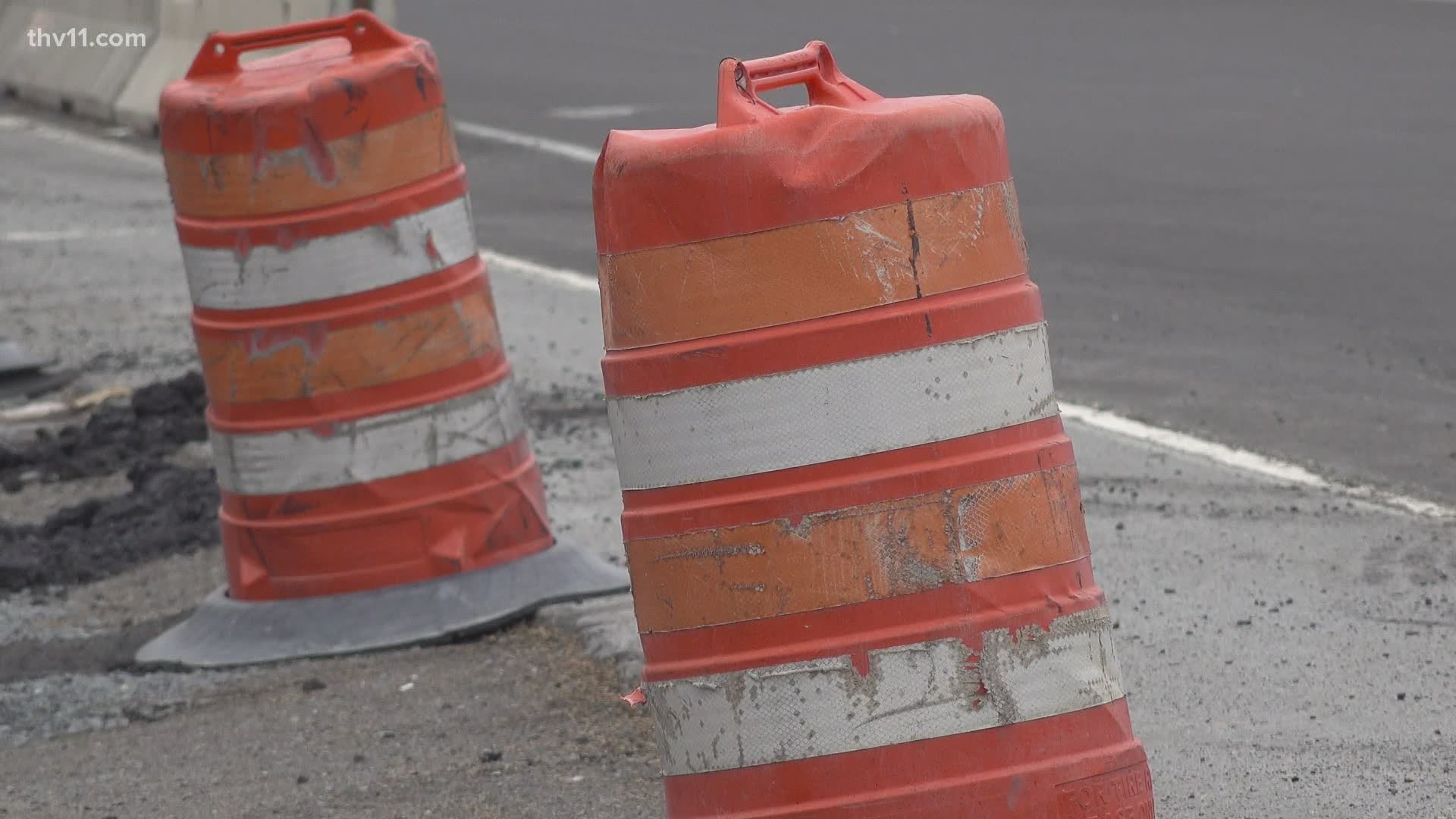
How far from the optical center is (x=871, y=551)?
136 inches

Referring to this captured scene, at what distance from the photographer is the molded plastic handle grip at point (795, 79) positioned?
356 centimetres

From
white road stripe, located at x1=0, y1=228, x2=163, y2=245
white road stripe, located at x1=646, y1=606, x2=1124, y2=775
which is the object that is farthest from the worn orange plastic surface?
white road stripe, located at x1=0, y1=228, x2=163, y2=245

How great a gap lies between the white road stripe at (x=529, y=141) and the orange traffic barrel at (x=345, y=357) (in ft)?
26.3

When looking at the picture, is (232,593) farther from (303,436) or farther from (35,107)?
(35,107)

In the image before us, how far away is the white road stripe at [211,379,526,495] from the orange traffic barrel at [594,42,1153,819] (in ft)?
8.66

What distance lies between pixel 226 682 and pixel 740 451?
2945 mm

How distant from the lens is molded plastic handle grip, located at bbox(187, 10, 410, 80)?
6.01 meters

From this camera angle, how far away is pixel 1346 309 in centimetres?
916

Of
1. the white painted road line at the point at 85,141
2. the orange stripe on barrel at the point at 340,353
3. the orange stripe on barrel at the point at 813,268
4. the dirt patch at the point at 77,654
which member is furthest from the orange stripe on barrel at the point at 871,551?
the white painted road line at the point at 85,141

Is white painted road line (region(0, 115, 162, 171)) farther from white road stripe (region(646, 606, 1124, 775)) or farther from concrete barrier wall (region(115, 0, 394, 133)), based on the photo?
white road stripe (region(646, 606, 1124, 775))

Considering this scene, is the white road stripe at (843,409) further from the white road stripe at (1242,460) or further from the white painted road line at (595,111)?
the white painted road line at (595,111)

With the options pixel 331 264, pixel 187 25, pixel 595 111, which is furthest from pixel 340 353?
pixel 187 25

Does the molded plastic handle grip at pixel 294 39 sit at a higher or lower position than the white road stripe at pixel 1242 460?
higher

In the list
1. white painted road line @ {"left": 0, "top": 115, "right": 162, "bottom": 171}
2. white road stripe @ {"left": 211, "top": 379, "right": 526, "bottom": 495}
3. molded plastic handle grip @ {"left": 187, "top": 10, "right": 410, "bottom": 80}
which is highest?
molded plastic handle grip @ {"left": 187, "top": 10, "right": 410, "bottom": 80}
